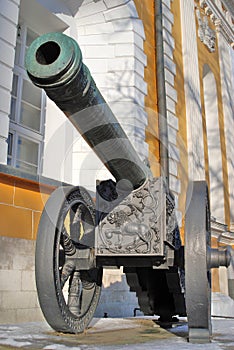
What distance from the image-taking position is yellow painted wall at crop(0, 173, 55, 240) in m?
4.29

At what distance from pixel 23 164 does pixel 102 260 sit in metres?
3.21

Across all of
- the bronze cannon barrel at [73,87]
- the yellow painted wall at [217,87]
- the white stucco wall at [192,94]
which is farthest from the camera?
the yellow painted wall at [217,87]

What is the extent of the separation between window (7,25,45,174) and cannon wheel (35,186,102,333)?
2732mm

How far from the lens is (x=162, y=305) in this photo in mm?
3723

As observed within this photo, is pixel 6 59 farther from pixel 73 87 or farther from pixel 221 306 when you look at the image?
pixel 221 306

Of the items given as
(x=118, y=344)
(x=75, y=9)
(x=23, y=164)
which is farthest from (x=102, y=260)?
(x=75, y=9)

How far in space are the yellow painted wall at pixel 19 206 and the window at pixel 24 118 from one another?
1.22 meters

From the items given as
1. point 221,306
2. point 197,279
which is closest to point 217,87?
point 221,306

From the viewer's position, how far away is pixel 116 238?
3.07 metres

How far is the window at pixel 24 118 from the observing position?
234 inches

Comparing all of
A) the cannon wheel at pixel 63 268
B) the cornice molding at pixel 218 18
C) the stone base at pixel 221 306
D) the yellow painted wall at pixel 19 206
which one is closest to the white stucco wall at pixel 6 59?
the yellow painted wall at pixel 19 206

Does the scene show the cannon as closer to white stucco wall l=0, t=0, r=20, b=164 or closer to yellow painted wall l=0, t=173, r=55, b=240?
yellow painted wall l=0, t=173, r=55, b=240

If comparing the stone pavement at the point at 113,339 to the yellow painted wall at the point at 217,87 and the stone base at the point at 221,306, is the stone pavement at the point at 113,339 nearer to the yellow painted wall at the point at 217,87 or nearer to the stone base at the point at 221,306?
the stone base at the point at 221,306

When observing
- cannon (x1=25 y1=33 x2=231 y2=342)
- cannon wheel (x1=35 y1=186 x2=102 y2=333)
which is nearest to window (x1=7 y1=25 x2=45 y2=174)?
cannon wheel (x1=35 y1=186 x2=102 y2=333)
